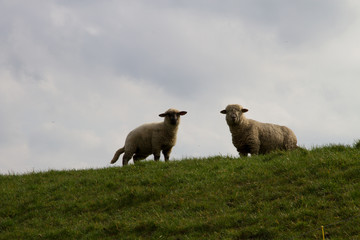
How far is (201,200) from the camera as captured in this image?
1109cm

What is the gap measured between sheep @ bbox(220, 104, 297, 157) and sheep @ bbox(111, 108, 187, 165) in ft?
8.59

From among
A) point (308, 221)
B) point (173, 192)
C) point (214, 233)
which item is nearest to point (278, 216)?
point (308, 221)

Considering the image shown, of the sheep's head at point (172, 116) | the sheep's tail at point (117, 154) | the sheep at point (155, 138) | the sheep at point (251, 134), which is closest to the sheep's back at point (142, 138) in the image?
the sheep at point (155, 138)

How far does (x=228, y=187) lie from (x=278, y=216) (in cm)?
236

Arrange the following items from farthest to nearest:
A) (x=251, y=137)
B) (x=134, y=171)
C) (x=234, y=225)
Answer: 1. (x=251, y=137)
2. (x=134, y=171)
3. (x=234, y=225)

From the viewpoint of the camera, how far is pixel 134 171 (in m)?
14.5

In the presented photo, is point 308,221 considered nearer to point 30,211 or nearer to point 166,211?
point 166,211

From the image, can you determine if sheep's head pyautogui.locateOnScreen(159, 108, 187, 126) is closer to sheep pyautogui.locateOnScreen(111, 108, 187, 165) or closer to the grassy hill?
sheep pyautogui.locateOnScreen(111, 108, 187, 165)

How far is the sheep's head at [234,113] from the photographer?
16766mm

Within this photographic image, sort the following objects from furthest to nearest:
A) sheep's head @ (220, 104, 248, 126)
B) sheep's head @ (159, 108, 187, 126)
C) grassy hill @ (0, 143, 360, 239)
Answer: sheep's head @ (159, 108, 187, 126), sheep's head @ (220, 104, 248, 126), grassy hill @ (0, 143, 360, 239)

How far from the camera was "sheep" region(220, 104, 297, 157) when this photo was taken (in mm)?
16812

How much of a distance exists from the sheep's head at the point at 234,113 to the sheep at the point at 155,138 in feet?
9.12

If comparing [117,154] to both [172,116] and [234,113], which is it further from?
[234,113]

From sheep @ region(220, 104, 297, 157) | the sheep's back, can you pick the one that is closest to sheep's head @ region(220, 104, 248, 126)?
sheep @ region(220, 104, 297, 157)
